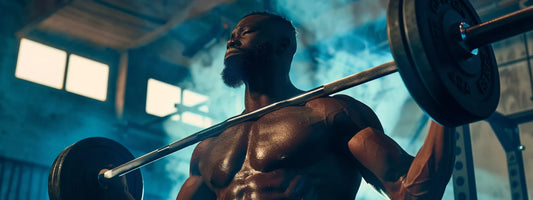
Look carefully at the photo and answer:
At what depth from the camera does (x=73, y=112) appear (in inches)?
329

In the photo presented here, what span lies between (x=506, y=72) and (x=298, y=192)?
17.1 feet

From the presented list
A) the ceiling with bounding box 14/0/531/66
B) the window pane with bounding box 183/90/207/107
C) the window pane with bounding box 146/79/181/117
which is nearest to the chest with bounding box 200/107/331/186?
the ceiling with bounding box 14/0/531/66

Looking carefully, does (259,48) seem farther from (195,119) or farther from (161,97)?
(161,97)

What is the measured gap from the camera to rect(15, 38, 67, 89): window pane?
8.08 metres

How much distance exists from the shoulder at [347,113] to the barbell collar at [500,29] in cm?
44

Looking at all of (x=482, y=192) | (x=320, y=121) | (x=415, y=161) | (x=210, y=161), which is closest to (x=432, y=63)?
(x=415, y=161)

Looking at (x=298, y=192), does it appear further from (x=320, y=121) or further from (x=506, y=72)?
(x=506, y=72)

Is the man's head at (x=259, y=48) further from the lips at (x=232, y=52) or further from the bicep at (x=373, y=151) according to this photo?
the bicep at (x=373, y=151)

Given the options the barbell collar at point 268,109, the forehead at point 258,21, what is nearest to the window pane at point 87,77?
the barbell collar at point 268,109

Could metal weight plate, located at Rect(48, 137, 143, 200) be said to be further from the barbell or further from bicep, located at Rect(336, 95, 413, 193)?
the barbell

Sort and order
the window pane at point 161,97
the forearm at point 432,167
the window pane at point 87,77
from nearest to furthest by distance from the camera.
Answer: the forearm at point 432,167, the window pane at point 87,77, the window pane at point 161,97

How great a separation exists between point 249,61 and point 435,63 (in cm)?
80

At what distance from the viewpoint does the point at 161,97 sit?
30.8 feet

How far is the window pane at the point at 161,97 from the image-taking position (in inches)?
362
